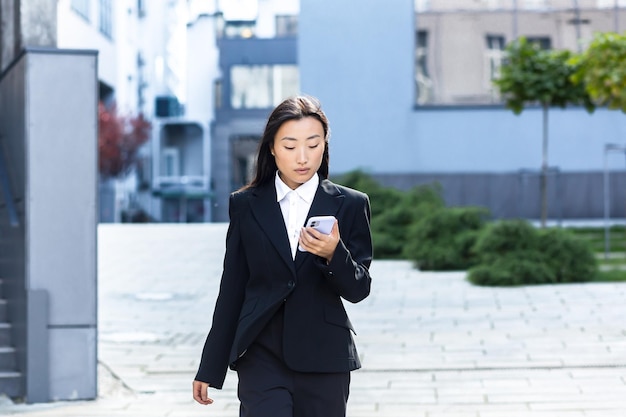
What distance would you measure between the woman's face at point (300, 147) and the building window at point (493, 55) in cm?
2508

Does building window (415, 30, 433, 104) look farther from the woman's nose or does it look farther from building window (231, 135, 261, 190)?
building window (231, 135, 261, 190)

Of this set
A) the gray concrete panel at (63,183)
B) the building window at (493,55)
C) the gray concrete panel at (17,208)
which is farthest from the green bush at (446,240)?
the building window at (493,55)

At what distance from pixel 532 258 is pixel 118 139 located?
40330 millimetres

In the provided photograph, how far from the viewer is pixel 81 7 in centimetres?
4756

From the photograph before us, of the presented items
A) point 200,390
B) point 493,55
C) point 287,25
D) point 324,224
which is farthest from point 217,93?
point 324,224

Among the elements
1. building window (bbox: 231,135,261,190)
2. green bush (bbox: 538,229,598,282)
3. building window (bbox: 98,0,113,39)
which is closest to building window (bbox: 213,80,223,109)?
building window (bbox: 231,135,261,190)

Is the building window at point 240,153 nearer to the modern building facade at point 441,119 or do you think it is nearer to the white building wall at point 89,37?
the white building wall at point 89,37

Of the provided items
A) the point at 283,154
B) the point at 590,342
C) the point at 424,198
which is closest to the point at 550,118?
the point at 424,198

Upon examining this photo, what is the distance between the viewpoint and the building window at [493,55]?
28.6m

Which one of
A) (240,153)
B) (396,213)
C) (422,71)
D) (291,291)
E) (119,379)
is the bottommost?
(119,379)

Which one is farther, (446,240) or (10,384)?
(446,240)

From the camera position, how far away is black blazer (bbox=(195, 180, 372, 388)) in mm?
3801

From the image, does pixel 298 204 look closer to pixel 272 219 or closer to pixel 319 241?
pixel 272 219

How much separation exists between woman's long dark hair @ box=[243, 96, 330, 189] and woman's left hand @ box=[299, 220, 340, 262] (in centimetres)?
38
